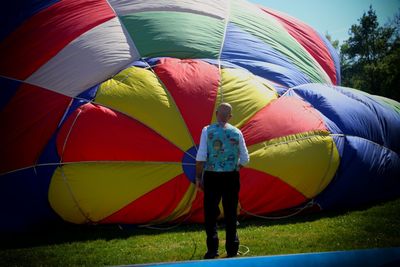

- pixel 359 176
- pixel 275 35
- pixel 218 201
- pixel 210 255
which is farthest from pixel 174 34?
pixel 210 255

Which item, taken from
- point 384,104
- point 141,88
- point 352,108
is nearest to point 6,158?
point 141,88

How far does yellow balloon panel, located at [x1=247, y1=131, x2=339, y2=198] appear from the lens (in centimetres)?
556

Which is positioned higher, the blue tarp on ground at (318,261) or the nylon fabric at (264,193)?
the blue tarp on ground at (318,261)

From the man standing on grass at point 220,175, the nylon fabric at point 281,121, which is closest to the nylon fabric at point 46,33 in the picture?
the nylon fabric at point 281,121

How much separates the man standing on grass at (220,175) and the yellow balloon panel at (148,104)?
1342 mm

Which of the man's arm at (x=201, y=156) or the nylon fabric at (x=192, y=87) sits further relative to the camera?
the nylon fabric at (x=192, y=87)

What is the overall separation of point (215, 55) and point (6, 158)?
2.93 metres

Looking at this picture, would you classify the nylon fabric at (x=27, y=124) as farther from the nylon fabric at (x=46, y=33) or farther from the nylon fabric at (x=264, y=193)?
the nylon fabric at (x=264, y=193)

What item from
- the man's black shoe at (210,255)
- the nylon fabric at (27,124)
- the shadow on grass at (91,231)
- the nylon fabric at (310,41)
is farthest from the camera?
the nylon fabric at (310,41)

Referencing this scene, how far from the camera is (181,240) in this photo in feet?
15.8

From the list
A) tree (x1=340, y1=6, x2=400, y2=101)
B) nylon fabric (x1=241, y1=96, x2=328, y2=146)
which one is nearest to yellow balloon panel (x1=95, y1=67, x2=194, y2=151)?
nylon fabric (x1=241, y1=96, x2=328, y2=146)

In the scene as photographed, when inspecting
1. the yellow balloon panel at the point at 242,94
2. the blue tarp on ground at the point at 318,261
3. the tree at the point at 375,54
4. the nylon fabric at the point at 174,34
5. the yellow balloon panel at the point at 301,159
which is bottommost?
the tree at the point at 375,54

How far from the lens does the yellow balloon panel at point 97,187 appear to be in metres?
5.26

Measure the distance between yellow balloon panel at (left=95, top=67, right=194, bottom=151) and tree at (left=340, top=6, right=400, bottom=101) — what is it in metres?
23.1
